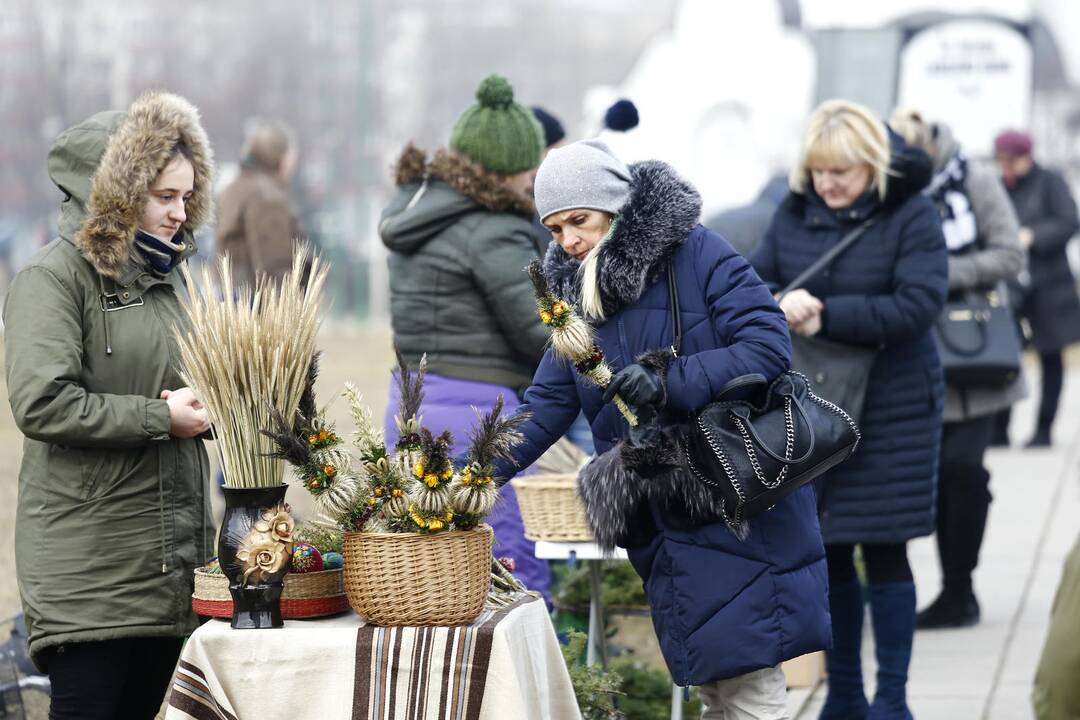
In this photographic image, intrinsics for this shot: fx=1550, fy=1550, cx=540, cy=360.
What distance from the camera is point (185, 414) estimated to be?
3377 millimetres

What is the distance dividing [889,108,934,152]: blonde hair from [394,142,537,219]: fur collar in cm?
165

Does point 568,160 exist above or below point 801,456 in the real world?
above

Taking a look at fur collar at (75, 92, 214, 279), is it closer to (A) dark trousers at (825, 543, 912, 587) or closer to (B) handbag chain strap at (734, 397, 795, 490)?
(B) handbag chain strap at (734, 397, 795, 490)

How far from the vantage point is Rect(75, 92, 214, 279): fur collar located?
11.2 feet

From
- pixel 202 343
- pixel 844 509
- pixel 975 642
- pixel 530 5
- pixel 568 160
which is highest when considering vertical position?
pixel 530 5

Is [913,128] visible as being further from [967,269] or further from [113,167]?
[113,167]

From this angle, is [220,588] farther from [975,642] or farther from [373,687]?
[975,642]

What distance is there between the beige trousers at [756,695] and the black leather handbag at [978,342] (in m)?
2.53

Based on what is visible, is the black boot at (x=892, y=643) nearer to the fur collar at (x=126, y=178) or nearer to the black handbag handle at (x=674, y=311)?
the black handbag handle at (x=674, y=311)

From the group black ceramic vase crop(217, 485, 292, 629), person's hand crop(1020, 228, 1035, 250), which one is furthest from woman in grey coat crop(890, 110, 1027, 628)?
person's hand crop(1020, 228, 1035, 250)

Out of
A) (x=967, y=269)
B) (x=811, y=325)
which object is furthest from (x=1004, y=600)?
(x=811, y=325)

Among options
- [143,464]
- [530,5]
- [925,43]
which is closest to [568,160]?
[143,464]

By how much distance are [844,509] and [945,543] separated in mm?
1815

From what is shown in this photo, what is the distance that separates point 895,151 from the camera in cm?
466
